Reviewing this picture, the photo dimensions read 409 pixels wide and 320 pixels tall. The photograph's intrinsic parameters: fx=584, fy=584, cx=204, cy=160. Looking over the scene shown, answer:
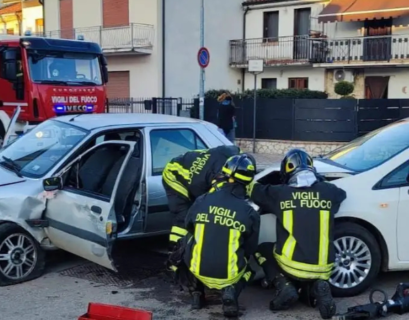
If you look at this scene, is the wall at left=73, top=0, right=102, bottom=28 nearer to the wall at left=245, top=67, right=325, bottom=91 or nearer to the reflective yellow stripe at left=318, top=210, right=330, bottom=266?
the wall at left=245, top=67, right=325, bottom=91

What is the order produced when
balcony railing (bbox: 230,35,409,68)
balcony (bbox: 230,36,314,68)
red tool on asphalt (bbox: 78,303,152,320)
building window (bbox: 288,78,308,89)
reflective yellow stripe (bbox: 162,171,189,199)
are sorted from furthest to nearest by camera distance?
building window (bbox: 288,78,308,89) → balcony (bbox: 230,36,314,68) → balcony railing (bbox: 230,35,409,68) → reflective yellow stripe (bbox: 162,171,189,199) → red tool on asphalt (bbox: 78,303,152,320)

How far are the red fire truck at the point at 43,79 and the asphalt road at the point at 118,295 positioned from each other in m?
7.16

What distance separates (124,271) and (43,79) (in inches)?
313

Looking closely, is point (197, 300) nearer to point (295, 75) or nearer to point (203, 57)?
point (203, 57)

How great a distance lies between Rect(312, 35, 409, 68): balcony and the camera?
76.8ft

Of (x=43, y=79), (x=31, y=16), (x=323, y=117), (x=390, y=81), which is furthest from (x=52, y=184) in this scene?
(x=31, y=16)

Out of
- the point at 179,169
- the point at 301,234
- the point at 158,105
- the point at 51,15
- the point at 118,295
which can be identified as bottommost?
the point at 118,295

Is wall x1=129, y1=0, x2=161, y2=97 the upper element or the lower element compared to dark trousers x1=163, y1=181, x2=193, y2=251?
upper

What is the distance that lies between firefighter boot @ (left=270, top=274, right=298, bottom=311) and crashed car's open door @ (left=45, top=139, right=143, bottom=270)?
1.47 meters

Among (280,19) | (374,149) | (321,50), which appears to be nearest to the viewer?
(374,149)

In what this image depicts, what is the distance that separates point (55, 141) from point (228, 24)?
22490 millimetres

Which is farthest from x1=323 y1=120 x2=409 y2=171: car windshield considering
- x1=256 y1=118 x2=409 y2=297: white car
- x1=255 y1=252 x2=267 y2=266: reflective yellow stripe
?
x1=255 y1=252 x2=267 y2=266: reflective yellow stripe

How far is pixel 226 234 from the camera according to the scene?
4574 millimetres

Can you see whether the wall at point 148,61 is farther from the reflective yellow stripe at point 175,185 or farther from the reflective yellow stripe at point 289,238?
the reflective yellow stripe at point 289,238
